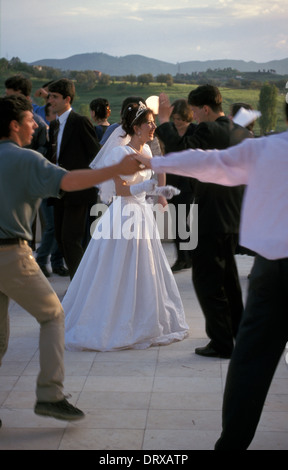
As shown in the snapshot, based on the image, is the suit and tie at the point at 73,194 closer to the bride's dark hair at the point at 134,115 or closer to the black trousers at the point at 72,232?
the black trousers at the point at 72,232

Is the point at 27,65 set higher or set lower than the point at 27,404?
higher

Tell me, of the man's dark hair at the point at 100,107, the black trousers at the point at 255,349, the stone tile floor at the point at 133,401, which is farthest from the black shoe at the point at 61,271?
the black trousers at the point at 255,349

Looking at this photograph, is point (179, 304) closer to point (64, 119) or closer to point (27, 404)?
point (27, 404)

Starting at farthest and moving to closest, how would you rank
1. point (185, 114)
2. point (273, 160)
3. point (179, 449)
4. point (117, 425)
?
1. point (185, 114)
2. point (117, 425)
3. point (179, 449)
4. point (273, 160)

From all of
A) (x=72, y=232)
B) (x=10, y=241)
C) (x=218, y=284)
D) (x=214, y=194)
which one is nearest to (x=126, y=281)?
(x=218, y=284)

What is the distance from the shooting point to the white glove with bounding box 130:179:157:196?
14.4 ft

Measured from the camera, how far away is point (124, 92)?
20.0 m

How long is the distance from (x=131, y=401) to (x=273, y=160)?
6.03 feet

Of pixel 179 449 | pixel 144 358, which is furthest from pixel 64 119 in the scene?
pixel 179 449

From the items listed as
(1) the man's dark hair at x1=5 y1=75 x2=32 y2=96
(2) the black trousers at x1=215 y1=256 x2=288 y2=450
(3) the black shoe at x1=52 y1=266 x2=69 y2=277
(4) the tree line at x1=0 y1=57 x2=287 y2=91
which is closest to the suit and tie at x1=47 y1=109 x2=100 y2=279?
(1) the man's dark hair at x1=5 y1=75 x2=32 y2=96

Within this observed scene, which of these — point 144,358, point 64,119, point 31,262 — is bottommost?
point 144,358

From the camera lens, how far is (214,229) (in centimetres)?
446

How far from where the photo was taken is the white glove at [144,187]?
173 inches

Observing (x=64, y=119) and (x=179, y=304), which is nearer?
(x=179, y=304)
